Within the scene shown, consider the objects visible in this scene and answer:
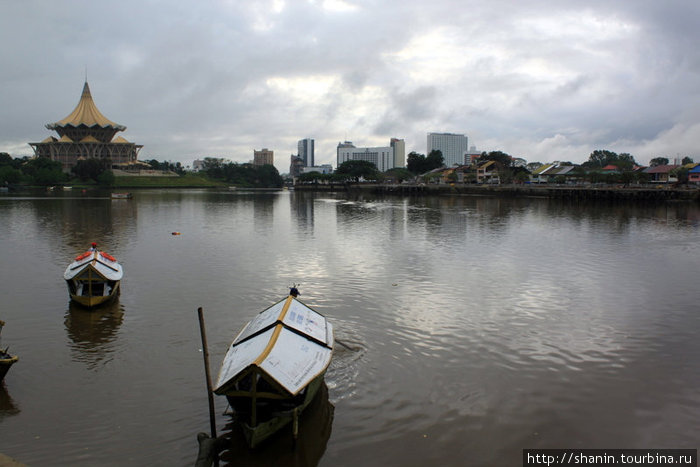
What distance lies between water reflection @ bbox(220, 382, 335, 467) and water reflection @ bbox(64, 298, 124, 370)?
500 centimetres

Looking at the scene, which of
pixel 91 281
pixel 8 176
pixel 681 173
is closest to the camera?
pixel 91 281

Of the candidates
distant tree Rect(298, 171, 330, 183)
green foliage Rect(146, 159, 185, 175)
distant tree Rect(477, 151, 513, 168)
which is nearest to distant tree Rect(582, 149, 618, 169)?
distant tree Rect(477, 151, 513, 168)

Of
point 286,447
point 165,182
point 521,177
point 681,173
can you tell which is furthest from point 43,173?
point 681,173

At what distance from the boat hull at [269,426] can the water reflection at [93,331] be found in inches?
218

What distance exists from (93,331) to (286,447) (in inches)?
322

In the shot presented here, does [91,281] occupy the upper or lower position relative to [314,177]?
lower

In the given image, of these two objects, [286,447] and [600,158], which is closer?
[286,447]

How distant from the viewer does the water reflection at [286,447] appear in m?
7.40

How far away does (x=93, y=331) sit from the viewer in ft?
42.7

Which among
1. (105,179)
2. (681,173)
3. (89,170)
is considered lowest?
(105,179)

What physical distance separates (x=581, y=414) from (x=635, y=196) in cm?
7185

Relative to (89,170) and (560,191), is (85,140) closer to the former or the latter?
(89,170)

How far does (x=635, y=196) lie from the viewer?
69.2m

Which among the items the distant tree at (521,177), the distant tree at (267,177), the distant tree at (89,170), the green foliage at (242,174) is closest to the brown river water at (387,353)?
the distant tree at (521,177)
